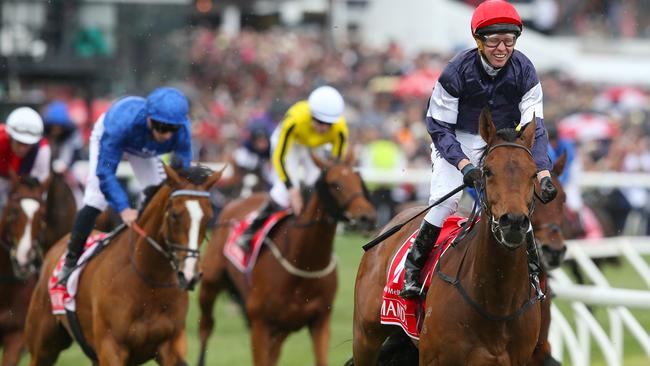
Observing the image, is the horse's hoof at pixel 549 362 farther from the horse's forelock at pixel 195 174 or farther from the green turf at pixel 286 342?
the horse's forelock at pixel 195 174

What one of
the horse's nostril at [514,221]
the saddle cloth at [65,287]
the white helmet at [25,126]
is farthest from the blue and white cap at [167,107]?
the horse's nostril at [514,221]

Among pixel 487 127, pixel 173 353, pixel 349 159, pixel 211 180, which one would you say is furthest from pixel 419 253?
pixel 349 159

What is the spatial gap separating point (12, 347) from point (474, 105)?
12.3 ft

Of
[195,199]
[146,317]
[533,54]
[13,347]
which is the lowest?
[533,54]

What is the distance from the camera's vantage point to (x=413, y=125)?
65.6ft

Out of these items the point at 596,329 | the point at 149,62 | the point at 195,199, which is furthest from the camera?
the point at 149,62

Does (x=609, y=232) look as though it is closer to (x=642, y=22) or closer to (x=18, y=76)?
(x=18, y=76)

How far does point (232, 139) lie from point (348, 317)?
Result: 23.6 feet

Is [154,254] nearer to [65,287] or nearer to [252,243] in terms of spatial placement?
[65,287]

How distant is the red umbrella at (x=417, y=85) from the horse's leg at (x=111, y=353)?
1543 cm

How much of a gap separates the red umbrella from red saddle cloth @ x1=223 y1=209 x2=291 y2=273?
1261cm

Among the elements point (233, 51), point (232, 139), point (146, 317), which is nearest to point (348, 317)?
point (146, 317)

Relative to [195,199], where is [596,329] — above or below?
below

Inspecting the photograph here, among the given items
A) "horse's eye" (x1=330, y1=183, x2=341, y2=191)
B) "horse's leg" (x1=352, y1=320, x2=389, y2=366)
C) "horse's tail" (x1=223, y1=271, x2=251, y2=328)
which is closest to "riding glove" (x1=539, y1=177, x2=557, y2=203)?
"horse's leg" (x1=352, y1=320, x2=389, y2=366)
